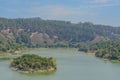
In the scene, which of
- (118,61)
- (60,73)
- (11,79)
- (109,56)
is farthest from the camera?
(109,56)

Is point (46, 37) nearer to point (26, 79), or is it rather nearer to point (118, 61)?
point (118, 61)

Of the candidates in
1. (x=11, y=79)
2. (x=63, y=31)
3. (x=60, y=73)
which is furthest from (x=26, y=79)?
(x=63, y=31)

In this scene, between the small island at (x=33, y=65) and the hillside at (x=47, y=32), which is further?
the hillside at (x=47, y=32)

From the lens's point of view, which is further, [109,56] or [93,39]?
[93,39]

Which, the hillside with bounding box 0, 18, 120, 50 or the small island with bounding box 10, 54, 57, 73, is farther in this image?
the hillside with bounding box 0, 18, 120, 50

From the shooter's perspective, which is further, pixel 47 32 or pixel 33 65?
pixel 47 32

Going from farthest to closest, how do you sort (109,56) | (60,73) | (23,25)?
1. (23,25)
2. (109,56)
3. (60,73)

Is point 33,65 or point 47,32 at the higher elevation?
point 33,65
